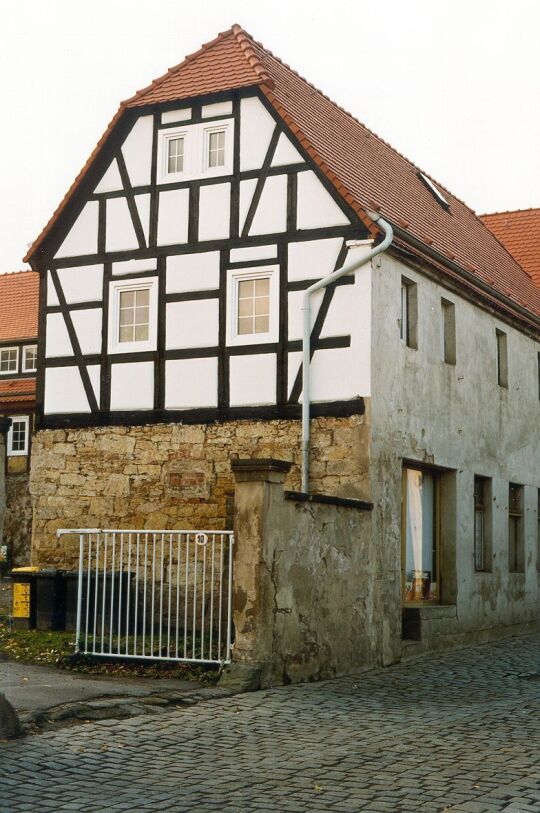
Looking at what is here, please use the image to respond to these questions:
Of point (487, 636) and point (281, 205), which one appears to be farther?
point (487, 636)

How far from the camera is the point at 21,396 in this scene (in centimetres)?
3069

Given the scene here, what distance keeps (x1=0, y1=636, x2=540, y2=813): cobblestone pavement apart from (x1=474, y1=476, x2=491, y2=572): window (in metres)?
7.31

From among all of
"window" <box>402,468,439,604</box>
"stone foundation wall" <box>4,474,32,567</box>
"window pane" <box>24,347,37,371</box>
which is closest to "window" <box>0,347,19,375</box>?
"window pane" <box>24,347,37,371</box>

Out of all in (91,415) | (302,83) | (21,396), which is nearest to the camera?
(91,415)

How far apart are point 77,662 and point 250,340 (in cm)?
532

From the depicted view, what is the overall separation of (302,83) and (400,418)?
7.09 meters

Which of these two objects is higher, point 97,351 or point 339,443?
point 97,351

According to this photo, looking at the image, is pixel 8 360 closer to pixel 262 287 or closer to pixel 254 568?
pixel 262 287

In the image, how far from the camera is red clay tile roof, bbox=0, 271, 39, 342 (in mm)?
32750

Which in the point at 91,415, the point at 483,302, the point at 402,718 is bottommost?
the point at 402,718

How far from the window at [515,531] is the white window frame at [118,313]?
734cm

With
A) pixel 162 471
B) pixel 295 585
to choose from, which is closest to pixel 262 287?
pixel 162 471

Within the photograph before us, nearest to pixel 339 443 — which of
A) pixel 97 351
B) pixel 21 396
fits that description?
pixel 97 351

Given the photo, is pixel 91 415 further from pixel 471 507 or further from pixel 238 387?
pixel 471 507
